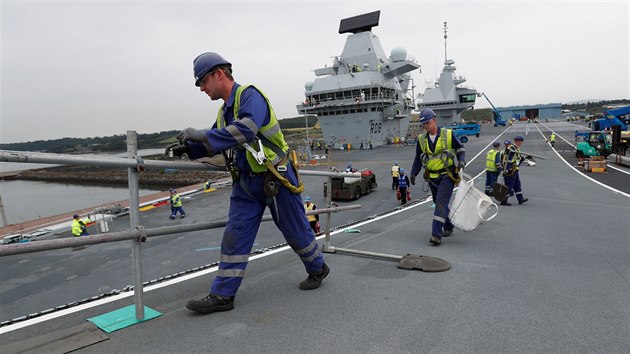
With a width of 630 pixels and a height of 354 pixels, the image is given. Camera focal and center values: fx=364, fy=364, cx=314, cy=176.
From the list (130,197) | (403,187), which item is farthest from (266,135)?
(403,187)

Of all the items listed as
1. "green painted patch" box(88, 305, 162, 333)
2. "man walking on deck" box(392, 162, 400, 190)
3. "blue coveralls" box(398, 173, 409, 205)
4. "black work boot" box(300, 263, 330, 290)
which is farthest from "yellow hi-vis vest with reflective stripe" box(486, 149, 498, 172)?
"green painted patch" box(88, 305, 162, 333)

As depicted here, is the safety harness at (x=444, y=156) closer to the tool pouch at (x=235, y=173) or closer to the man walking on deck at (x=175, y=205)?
the tool pouch at (x=235, y=173)

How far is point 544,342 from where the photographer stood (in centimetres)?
204

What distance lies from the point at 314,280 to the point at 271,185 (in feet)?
3.02

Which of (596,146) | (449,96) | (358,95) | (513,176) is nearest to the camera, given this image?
(513,176)

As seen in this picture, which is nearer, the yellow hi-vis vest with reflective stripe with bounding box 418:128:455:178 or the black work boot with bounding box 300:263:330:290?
the black work boot with bounding box 300:263:330:290

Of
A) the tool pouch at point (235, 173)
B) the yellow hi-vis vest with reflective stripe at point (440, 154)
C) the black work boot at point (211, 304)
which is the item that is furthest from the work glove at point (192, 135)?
the yellow hi-vis vest with reflective stripe at point (440, 154)

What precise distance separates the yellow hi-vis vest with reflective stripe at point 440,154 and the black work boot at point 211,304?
10.4 feet

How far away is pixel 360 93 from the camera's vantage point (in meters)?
44.0

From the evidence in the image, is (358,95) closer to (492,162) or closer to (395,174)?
(395,174)

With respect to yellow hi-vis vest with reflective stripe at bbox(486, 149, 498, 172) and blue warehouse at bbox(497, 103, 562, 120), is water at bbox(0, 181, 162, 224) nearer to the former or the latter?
yellow hi-vis vest with reflective stripe at bbox(486, 149, 498, 172)

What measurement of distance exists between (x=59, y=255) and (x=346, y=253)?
36.0ft

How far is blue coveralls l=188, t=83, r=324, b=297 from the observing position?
2.51m

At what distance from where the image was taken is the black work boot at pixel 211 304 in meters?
2.47
